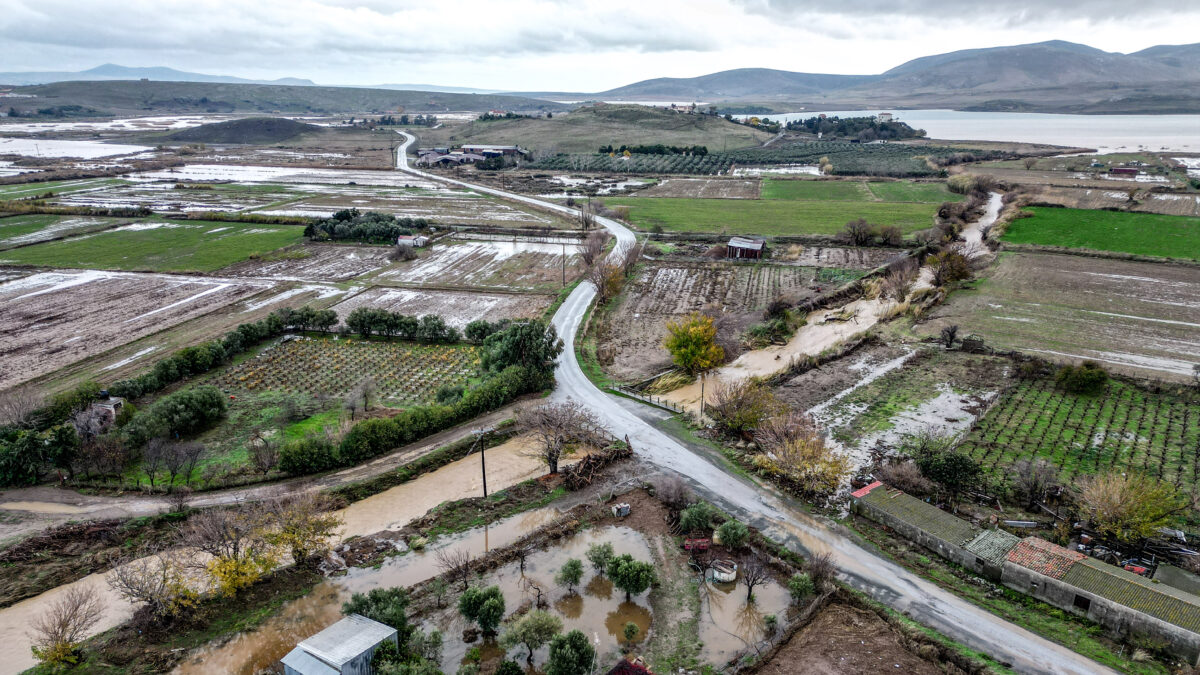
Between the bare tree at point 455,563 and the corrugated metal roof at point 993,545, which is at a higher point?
the corrugated metal roof at point 993,545

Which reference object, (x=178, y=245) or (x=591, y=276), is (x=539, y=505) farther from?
(x=178, y=245)

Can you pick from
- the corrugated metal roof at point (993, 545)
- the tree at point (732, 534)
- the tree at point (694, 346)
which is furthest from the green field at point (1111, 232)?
the tree at point (732, 534)

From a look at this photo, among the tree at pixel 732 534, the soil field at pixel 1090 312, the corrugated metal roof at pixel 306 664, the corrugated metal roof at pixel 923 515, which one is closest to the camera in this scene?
the corrugated metal roof at pixel 306 664

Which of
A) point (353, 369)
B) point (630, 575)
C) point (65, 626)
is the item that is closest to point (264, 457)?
point (65, 626)

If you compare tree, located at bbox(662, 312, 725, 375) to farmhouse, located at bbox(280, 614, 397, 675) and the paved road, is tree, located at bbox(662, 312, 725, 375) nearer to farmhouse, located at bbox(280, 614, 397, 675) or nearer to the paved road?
the paved road

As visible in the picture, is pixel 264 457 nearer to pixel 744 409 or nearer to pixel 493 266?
pixel 744 409

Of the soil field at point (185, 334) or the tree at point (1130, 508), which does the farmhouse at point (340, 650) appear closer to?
the tree at point (1130, 508)

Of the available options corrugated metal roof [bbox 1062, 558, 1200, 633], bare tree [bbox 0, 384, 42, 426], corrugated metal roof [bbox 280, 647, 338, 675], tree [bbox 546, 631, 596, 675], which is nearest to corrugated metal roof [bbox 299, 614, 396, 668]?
corrugated metal roof [bbox 280, 647, 338, 675]

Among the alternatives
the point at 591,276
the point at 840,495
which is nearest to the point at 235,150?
the point at 591,276
